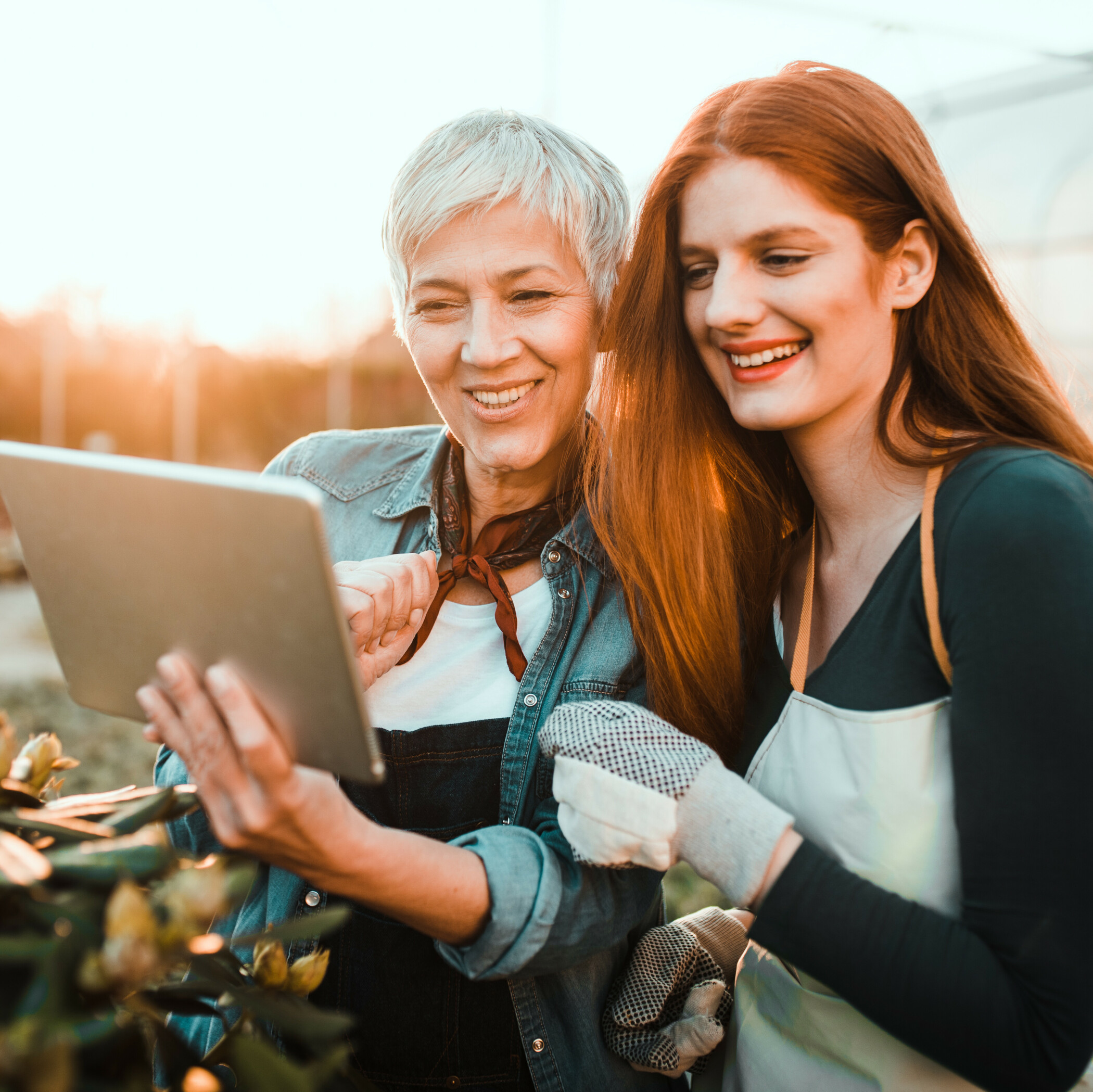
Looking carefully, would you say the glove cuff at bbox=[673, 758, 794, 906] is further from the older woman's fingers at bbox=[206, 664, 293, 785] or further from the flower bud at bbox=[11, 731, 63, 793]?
the flower bud at bbox=[11, 731, 63, 793]

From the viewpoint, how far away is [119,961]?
586 mm

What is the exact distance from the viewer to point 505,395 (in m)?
1.51

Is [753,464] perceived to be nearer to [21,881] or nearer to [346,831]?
[346,831]

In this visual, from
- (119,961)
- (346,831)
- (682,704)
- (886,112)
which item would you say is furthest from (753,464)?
(119,961)

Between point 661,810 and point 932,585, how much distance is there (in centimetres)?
43

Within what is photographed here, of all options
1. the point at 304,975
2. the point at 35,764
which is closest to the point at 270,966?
the point at 304,975

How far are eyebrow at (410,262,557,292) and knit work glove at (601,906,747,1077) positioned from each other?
1.07 metres

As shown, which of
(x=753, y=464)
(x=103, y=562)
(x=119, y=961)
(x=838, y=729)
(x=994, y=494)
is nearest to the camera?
(x=119, y=961)

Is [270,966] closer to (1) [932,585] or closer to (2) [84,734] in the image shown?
(1) [932,585]

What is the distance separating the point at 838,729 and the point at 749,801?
177mm

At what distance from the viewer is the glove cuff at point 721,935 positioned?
1.44m

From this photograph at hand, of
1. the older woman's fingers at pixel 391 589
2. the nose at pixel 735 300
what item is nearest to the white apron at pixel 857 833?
the nose at pixel 735 300

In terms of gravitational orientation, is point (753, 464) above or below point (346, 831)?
above

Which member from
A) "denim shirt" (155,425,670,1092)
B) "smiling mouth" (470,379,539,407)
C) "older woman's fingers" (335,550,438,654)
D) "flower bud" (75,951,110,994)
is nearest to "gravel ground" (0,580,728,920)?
"denim shirt" (155,425,670,1092)
